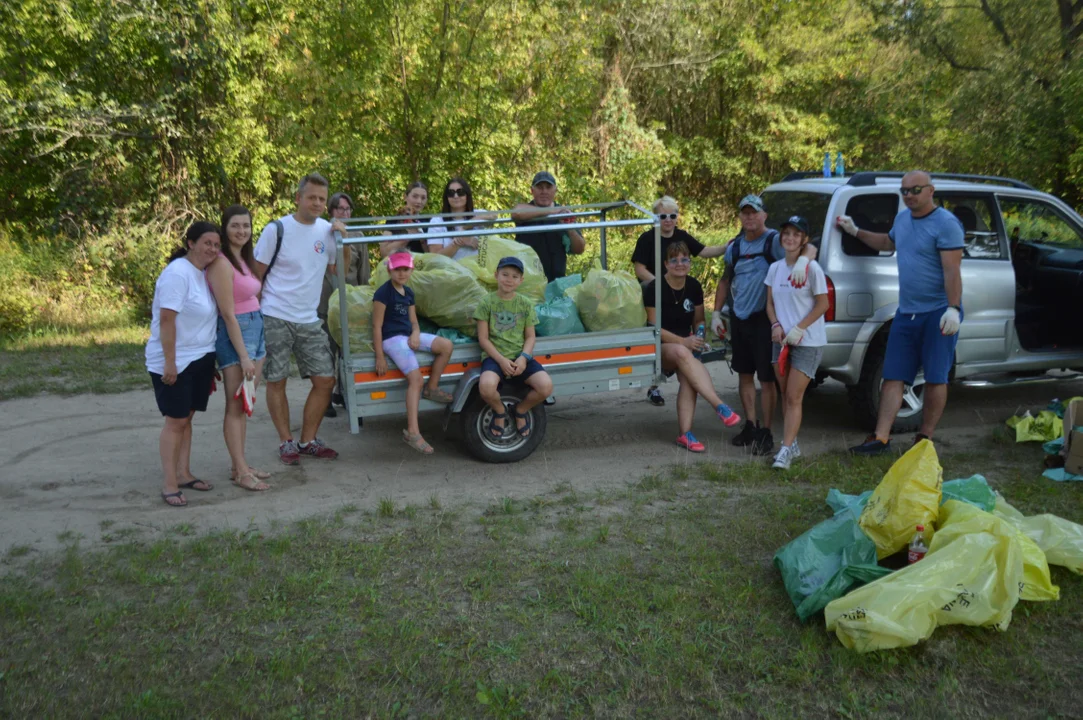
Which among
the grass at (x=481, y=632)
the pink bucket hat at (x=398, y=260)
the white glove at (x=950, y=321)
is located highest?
the pink bucket hat at (x=398, y=260)

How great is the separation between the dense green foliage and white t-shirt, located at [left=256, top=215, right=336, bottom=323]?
7.30 meters

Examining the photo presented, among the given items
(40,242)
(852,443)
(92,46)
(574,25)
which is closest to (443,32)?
(574,25)

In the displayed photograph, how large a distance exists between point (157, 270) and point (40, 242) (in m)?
1.84

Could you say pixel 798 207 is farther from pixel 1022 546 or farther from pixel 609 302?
pixel 1022 546

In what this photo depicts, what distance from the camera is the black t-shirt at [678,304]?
671 centimetres

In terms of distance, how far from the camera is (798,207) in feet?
23.3

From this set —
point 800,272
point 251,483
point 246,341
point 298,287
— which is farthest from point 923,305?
point 251,483

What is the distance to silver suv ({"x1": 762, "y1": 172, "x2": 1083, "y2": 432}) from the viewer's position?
6703 millimetres

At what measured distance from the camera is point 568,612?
4.19 metres

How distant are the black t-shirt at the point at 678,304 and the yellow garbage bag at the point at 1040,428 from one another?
2.43 metres

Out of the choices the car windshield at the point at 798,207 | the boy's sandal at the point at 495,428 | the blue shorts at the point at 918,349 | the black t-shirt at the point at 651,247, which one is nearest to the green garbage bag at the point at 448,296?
the boy's sandal at the point at 495,428

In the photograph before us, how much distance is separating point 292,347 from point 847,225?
12.5 ft

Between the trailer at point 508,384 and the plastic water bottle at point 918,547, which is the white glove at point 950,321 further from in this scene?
the plastic water bottle at point 918,547

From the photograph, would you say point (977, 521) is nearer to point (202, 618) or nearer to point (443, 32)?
point (202, 618)
